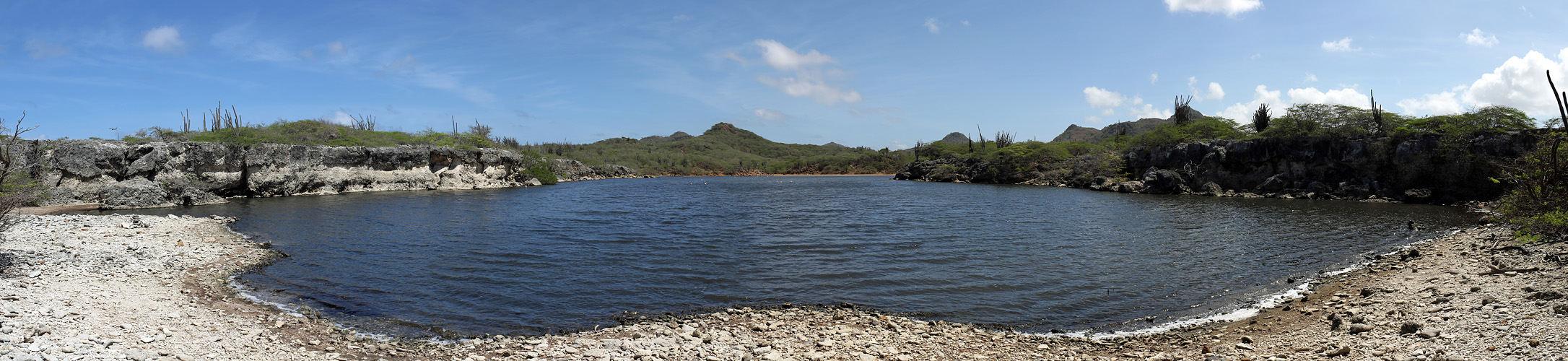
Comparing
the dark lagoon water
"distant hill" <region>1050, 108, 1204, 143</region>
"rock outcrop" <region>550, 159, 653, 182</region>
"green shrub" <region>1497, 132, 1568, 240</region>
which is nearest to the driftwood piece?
"green shrub" <region>1497, 132, 1568, 240</region>

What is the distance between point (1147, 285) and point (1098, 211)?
16335mm

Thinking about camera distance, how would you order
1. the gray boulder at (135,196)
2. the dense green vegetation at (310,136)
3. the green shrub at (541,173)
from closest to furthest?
the gray boulder at (135,196), the dense green vegetation at (310,136), the green shrub at (541,173)

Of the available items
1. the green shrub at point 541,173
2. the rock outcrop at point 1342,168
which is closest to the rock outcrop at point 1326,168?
the rock outcrop at point 1342,168

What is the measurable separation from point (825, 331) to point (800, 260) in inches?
234

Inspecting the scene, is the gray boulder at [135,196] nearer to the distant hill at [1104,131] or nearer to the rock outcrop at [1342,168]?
the rock outcrop at [1342,168]

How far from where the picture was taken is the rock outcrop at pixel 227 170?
82.7 ft

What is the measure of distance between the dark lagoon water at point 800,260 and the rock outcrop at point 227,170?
3.35 meters

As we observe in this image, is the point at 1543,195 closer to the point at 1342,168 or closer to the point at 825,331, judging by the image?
the point at 825,331

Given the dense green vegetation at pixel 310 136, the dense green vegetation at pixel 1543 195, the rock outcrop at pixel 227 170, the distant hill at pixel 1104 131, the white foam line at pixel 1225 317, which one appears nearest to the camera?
the white foam line at pixel 1225 317

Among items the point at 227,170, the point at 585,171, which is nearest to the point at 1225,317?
the point at 227,170

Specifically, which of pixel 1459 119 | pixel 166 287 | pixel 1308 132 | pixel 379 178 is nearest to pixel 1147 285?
pixel 166 287

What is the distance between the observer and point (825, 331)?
7609mm

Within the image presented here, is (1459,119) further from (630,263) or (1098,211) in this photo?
(630,263)

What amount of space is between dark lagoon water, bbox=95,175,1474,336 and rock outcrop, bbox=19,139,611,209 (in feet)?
11.0
